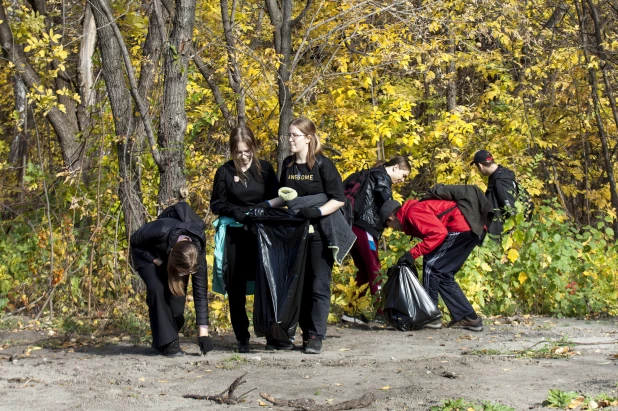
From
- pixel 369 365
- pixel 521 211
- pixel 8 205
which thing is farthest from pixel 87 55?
pixel 369 365

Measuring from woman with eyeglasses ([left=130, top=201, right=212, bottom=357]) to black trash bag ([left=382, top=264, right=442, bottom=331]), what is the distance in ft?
6.23

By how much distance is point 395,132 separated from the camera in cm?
1223

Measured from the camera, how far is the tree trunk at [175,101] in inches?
327

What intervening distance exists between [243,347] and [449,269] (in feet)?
7.22

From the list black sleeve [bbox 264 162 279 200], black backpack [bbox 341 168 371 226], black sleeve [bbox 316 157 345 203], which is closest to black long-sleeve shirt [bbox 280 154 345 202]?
black sleeve [bbox 316 157 345 203]

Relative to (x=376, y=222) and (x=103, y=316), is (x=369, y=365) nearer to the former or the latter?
(x=376, y=222)

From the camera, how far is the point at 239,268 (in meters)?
7.08

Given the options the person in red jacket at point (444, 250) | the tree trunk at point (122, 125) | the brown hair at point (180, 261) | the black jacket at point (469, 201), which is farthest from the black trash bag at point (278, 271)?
the tree trunk at point (122, 125)

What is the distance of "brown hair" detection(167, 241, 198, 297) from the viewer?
6.52 m

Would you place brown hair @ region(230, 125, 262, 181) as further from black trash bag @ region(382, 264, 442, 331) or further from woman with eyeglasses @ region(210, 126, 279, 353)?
black trash bag @ region(382, 264, 442, 331)

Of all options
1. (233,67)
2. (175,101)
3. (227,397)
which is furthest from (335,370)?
(233,67)

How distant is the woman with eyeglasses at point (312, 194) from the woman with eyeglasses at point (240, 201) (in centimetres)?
16

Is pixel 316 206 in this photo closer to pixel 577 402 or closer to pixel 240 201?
pixel 240 201

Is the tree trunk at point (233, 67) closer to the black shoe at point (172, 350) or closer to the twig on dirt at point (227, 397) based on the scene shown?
the black shoe at point (172, 350)
